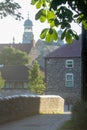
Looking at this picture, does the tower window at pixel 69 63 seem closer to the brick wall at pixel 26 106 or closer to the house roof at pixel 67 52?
the house roof at pixel 67 52

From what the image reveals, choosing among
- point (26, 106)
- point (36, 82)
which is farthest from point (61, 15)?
point (36, 82)

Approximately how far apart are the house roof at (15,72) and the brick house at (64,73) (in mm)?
15508

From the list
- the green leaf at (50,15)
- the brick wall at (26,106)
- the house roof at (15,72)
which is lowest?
the brick wall at (26,106)

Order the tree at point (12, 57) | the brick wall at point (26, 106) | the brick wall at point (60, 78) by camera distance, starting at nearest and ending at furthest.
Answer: the brick wall at point (26, 106)
the brick wall at point (60, 78)
the tree at point (12, 57)

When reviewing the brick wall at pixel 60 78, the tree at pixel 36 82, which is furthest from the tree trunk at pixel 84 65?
the tree at pixel 36 82

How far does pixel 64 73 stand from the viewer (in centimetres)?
6266

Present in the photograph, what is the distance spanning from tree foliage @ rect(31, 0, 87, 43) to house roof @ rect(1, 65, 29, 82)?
236 feet

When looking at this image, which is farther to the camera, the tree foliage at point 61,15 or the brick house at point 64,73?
the brick house at point 64,73

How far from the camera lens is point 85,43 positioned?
1666cm

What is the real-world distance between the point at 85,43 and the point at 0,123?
467cm

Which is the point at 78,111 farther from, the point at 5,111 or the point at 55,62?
the point at 55,62

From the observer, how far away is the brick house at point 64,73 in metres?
61.8

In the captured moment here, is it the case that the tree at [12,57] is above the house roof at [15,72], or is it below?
above

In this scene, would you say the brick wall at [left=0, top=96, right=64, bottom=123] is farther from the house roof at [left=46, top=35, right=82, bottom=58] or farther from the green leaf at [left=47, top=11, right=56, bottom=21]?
the house roof at [left=46, top=35, right=82, bottom=58]
